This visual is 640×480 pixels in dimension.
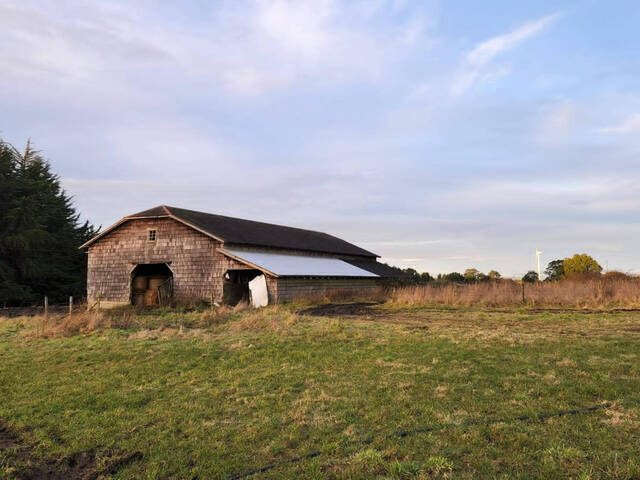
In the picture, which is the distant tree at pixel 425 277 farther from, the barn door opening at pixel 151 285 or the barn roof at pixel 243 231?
the barn door opening at pixel 151 285

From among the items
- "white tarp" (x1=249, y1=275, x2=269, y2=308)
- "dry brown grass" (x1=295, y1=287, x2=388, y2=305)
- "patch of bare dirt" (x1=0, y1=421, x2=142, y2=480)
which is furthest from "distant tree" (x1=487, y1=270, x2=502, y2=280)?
"patch of bare dirt" (x1=0, y1=421, x2=142, y2=480)

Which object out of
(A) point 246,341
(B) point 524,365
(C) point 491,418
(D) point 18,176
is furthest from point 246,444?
(D) point 18,176

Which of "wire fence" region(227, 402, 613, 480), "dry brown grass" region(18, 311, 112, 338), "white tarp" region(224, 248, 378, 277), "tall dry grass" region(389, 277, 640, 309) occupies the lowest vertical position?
"wire fence" region(227, 402, 613, 480)

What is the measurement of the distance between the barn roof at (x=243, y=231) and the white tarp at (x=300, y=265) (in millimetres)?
695

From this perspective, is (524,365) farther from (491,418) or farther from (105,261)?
(105,261)

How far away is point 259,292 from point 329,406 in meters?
21.1

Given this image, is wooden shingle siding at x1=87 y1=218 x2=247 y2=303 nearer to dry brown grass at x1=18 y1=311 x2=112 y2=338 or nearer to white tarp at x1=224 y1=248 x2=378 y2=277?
white tarp at x1=224 y1=248 x2=378 y2=277

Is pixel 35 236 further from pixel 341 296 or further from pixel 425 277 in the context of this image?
pixel 425 277

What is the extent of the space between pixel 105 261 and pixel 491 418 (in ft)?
99.6

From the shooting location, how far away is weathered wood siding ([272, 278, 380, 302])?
27.5 meters

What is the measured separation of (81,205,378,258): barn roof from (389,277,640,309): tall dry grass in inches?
418

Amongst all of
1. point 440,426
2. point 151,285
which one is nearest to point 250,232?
point 151,285

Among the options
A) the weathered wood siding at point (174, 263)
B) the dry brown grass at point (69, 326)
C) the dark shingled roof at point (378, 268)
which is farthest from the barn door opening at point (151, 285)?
the dark shingled roof at point (378, 268)

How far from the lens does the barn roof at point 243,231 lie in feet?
96.2
